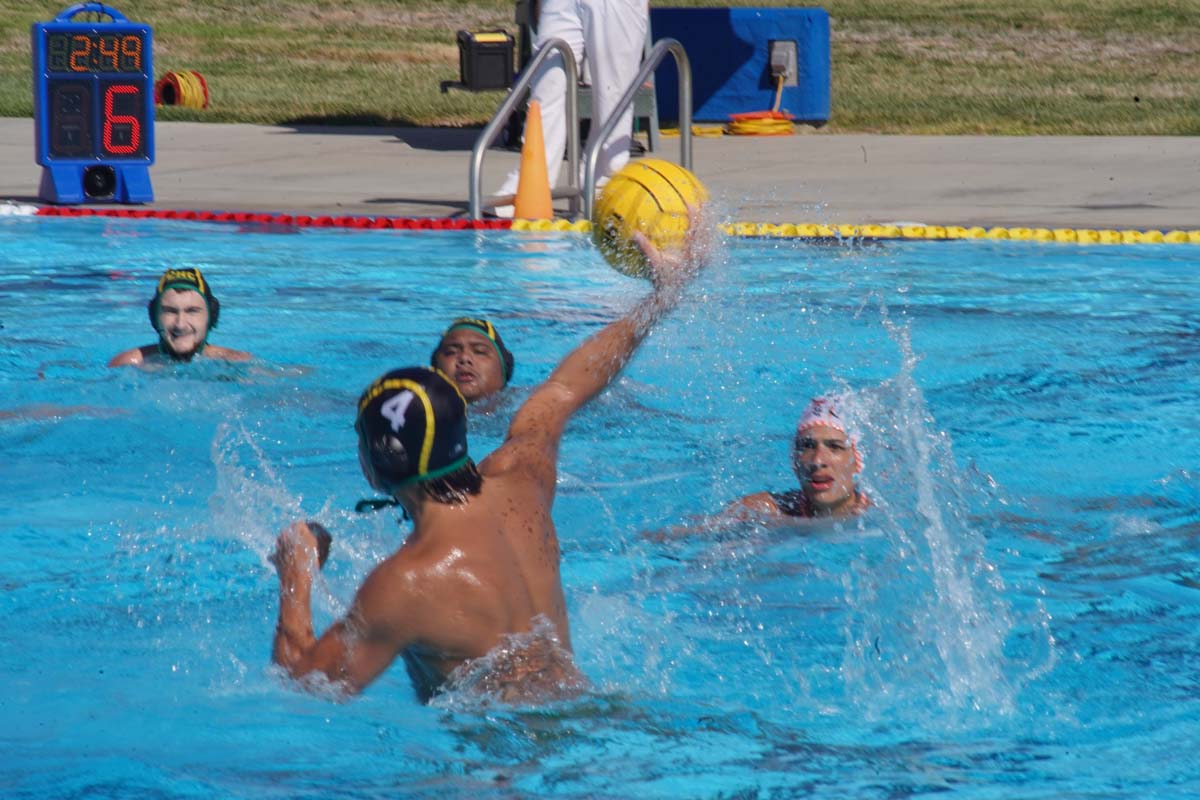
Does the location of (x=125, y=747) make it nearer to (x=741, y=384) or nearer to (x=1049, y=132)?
(x=741, y=384)

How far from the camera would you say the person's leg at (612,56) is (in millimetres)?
12359

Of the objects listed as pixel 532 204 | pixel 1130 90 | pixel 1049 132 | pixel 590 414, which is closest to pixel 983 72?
pixel 1130 90

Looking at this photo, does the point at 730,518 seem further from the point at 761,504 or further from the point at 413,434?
the point at 413,434

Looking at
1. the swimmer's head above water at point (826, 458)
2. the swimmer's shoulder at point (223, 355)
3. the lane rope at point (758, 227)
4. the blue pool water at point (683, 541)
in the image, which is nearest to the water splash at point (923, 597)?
the blue pool water at point (683, 541)

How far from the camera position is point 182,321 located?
740 centimetres

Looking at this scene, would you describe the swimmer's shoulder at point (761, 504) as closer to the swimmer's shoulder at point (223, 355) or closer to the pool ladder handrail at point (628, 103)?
the swimmer's shoulder at point (223, 355)

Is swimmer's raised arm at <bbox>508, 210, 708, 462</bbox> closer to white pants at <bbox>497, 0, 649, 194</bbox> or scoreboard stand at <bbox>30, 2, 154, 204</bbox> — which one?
white pants at <bbox>497, 0, 649, 194</bbox>

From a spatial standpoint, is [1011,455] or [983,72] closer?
[1011,455]

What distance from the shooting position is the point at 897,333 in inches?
353

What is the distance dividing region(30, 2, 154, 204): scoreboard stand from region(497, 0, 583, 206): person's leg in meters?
2.73

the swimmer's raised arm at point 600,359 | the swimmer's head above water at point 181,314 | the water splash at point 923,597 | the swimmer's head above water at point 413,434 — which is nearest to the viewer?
the swimmer's head above water at point 413,434

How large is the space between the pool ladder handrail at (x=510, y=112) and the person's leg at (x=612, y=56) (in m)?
0.25

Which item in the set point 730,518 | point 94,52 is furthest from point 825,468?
point 94,52

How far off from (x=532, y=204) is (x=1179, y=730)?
7.99 meters
